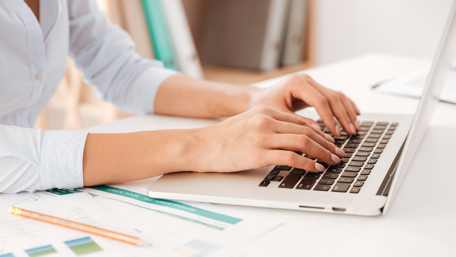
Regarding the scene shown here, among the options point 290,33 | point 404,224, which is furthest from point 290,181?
point 290,33

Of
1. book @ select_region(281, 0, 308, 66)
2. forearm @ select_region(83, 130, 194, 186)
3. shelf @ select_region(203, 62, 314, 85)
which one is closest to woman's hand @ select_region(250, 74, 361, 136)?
forearm @ select_region(83, 130, 194, 186)

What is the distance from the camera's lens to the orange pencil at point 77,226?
0.46 meters

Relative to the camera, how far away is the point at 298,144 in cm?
58

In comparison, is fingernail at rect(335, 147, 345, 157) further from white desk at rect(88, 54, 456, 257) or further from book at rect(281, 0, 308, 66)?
book at rect(281, 0, 308, 66)

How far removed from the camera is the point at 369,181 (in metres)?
0.55

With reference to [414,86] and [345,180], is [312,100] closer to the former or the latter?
[345,180]

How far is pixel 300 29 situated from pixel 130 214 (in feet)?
6.31

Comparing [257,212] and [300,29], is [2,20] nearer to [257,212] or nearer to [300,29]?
[257,212]

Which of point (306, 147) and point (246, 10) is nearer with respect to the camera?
point (306, 147)

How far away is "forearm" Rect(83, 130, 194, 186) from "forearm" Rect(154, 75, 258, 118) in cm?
25

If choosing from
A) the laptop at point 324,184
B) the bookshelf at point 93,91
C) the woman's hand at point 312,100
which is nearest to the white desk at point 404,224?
the laptop at point 324,184

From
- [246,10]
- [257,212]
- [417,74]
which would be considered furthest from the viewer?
[246,10]

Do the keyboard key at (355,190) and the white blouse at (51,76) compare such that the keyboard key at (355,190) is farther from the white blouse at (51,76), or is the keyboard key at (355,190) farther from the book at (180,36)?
the book at (180,36)

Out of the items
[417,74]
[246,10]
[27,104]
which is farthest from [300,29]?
[27,104]
